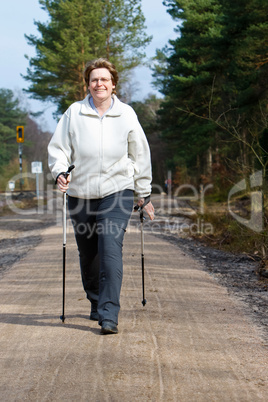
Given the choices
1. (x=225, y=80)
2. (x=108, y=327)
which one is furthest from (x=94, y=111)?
(x=225, y=80)

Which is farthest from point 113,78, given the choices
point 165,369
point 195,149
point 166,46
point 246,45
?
point 166,46

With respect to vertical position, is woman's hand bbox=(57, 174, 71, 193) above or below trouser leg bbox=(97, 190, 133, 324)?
above

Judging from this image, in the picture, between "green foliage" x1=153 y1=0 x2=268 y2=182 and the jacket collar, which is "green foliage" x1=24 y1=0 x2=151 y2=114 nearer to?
"green foliage" x1=153 y1=0 x2=268 y2=182

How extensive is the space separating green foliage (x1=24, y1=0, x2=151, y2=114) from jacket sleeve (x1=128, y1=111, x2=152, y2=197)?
28622 mm

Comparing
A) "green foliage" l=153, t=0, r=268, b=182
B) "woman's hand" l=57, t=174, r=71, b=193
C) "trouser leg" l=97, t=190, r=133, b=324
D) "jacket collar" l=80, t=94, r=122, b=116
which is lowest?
"trouser leg" l=97, t=190, r=133, b=324

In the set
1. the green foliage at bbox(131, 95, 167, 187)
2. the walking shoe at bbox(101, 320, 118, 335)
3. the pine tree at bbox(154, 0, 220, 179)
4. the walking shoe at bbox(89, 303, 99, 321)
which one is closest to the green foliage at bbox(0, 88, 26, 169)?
the green foliage at bbox(131, 95, 167, 187)

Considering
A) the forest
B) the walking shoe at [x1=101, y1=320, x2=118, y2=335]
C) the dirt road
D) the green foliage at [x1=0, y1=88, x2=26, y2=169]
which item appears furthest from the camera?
the green foliage at [x1=0, y1=88, x2=26, y2=169]

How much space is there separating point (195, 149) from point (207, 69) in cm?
626

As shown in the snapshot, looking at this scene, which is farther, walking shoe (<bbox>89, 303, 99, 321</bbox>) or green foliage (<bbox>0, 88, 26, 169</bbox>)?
green foliage (<bbox>0, 88, 26, 169</bbox>)

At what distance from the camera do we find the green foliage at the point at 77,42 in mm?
33188

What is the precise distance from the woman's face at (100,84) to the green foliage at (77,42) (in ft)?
94.0

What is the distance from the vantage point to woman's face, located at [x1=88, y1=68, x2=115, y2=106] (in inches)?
187

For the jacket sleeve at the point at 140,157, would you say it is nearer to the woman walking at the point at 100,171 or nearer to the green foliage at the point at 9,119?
the woman walking at the point at 100,171

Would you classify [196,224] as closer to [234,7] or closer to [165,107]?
[234,7]
